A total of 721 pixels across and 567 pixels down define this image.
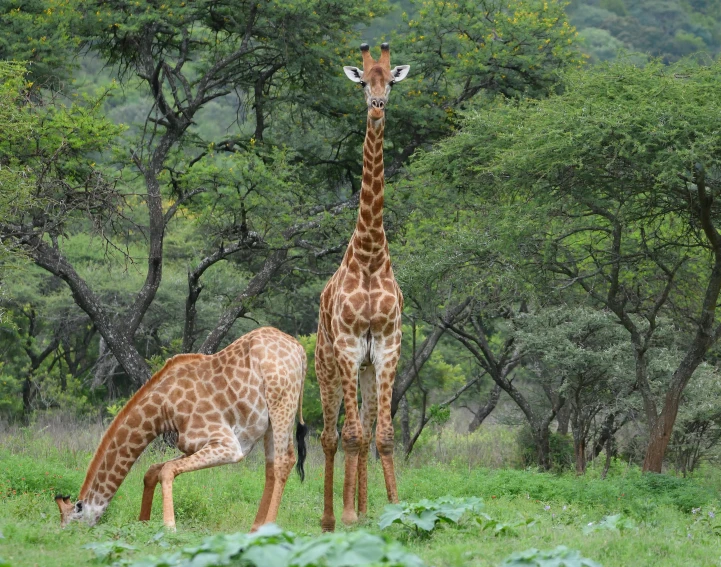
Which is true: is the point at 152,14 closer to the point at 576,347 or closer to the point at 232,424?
the point at 576,347

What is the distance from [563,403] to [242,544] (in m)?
14.4

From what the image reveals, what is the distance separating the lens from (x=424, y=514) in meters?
7.94

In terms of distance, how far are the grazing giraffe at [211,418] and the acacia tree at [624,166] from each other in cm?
537

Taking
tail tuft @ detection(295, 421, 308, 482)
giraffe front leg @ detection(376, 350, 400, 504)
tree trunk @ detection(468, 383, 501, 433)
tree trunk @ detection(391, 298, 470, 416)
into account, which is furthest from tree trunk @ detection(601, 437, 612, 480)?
giraffe front leg @ detection(376, 350, 400, 504)

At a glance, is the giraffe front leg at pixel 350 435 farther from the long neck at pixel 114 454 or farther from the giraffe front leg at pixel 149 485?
the long neck at pixel 114 454

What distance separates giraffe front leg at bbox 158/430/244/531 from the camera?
9.12 metres

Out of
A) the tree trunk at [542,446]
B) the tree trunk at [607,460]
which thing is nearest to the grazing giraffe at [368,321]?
the tree trunk at [607,460]

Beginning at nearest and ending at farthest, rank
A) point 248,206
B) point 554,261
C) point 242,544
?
point 242,544
point 554,261
point 248,206

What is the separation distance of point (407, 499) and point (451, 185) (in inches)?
288

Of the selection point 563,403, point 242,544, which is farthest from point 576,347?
Answer: point 242,544

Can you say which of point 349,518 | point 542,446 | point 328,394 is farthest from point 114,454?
point 542,446

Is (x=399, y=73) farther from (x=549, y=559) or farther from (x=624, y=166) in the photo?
(x=549, y=559)

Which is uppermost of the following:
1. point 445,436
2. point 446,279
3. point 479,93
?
point 479,93

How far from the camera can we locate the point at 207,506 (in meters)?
11.7
